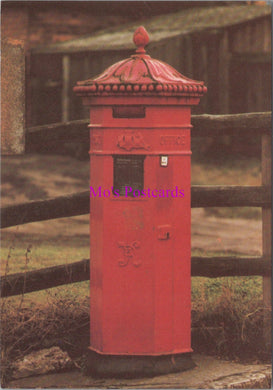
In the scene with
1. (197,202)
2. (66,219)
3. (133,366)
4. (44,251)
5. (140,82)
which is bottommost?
(133,366)

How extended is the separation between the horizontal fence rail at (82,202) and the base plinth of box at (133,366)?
119 centimetres

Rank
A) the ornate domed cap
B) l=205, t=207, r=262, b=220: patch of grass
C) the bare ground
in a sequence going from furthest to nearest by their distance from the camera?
l=205, t=207, r=262, b=220: patch of grass, the bare ground, the ornate domed cap

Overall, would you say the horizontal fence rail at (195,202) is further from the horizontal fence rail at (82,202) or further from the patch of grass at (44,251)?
the patch of grass at (44,251)

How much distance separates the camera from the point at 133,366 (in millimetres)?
4898

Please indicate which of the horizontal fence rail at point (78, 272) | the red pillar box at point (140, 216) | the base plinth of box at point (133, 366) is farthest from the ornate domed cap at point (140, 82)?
the base plinth of box at point (133, 366)

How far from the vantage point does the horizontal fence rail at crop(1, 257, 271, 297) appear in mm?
5527

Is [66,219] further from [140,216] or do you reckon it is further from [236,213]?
[140,216]

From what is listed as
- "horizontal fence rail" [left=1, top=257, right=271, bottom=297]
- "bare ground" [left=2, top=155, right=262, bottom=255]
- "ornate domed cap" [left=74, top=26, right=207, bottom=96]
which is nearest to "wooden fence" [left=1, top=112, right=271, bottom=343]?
"horizontal fence rail" [left=1, top=257, right=271, bottom=297]

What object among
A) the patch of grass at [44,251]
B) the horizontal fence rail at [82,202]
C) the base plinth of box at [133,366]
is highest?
the horizontal fence rail at [82,202]

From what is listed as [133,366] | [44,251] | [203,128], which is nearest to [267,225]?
[203,128]

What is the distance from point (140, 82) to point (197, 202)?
1.31 metres

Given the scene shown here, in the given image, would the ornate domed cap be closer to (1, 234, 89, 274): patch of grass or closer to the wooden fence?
the wooden fence

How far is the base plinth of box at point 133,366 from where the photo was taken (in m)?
4.89

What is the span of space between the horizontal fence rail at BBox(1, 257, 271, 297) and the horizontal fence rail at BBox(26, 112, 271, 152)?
0.95 meters
